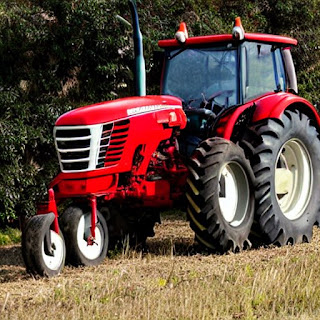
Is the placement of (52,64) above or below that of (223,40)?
below

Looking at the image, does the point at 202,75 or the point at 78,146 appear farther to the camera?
the point at 202,75

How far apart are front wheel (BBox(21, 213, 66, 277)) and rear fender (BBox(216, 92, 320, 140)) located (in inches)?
77.0

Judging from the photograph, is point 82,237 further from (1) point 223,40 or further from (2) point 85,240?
(1) point 223,40

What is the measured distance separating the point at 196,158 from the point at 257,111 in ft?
3.28

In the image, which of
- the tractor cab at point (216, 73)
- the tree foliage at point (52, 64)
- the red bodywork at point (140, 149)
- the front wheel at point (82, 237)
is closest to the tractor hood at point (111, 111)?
the red bodywork at point (140, 149)

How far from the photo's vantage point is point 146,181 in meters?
8.41

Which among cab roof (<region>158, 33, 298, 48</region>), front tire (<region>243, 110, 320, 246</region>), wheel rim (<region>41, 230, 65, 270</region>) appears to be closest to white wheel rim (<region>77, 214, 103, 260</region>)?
wheel rim (<region>41, 230, 65, 270</region>)

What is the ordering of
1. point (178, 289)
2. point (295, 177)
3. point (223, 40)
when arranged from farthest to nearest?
point (295, 177), point (223, 40), point (178, 289)

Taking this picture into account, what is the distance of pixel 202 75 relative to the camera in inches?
360

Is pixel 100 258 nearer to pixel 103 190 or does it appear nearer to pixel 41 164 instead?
pixel 103 190

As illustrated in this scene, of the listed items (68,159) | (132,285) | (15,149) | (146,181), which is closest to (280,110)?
(146,181)

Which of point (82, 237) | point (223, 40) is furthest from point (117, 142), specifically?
point (223, 40)

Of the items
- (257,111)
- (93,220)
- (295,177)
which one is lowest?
(93,220)

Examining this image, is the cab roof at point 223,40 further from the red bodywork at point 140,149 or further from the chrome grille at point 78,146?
the chrome grille at point 78,146
